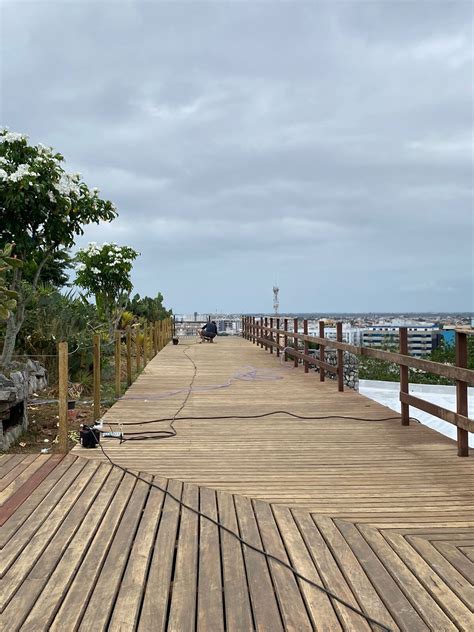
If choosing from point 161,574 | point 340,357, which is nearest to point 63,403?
Result: point 161,574

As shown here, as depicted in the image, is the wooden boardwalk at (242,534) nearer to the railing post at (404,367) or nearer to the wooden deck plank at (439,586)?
the wooden deck plank at (439,586)

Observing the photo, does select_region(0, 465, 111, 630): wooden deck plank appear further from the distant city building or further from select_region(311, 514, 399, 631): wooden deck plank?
the distant city building

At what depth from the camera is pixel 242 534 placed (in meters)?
2.74

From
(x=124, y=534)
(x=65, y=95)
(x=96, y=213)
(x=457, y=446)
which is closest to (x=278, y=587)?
(x=124, y=534)

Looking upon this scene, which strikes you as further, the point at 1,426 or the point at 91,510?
the point at 1,426

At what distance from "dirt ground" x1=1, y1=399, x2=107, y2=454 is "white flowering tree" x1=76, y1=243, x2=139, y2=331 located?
5085 millimetres

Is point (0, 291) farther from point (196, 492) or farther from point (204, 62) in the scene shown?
point (204, 62)

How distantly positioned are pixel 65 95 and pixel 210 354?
7.49 meters

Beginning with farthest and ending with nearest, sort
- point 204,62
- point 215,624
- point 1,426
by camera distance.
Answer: point 204,62
point 1,426
point 215,624

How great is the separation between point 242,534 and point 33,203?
4.31 metres

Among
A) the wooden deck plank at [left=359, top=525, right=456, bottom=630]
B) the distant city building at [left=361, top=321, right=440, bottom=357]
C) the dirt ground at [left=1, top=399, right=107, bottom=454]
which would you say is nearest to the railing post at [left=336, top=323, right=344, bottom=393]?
the dirt ground at [left=1, top=399, right=107, bottom=454]

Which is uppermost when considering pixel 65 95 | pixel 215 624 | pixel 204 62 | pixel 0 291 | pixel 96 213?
pixel 204 62

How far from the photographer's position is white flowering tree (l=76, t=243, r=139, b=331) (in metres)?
12.3

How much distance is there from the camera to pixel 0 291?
16.5ft
